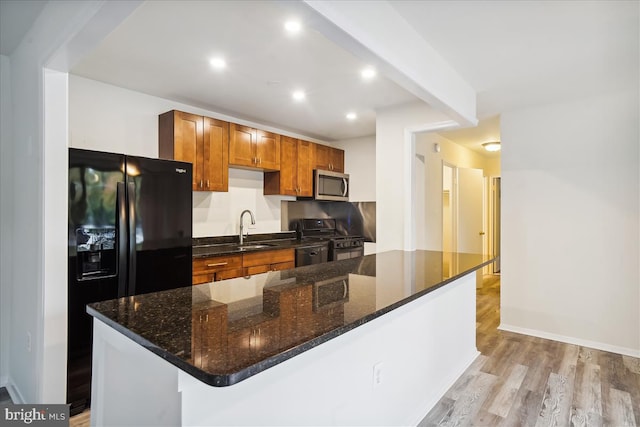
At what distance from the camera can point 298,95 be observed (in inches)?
124

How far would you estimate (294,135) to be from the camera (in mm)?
4672

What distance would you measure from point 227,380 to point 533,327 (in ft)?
12.3

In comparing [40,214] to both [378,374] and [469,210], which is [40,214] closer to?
[378,374]

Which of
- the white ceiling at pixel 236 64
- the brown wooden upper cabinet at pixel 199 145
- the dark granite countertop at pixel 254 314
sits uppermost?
the white ceiling at pixel 236 64

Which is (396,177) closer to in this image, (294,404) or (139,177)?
(139,177)

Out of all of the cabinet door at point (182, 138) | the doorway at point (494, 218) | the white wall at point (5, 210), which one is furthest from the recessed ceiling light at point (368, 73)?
the doorway at point (494, 218)

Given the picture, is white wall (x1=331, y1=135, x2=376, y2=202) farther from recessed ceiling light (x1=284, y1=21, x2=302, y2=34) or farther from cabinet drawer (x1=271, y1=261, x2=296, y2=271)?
recessed ceiling light (x1=284, y1=21, x2=302, y2=34)

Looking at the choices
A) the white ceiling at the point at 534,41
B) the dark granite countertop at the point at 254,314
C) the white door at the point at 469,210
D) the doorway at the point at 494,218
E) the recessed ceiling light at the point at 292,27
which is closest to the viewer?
the dark granite countertop at the point at 254,314

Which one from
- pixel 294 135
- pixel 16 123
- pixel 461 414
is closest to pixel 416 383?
pixel 461 414

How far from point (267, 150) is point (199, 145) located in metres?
0.87

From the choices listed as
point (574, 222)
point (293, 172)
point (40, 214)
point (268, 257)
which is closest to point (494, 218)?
point (574, 222)

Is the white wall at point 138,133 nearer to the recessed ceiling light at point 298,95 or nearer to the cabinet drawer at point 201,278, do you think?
the cabinet drawer at point 201,278

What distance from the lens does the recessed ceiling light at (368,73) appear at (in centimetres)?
254

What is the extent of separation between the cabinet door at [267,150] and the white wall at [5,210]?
209 centimetres
